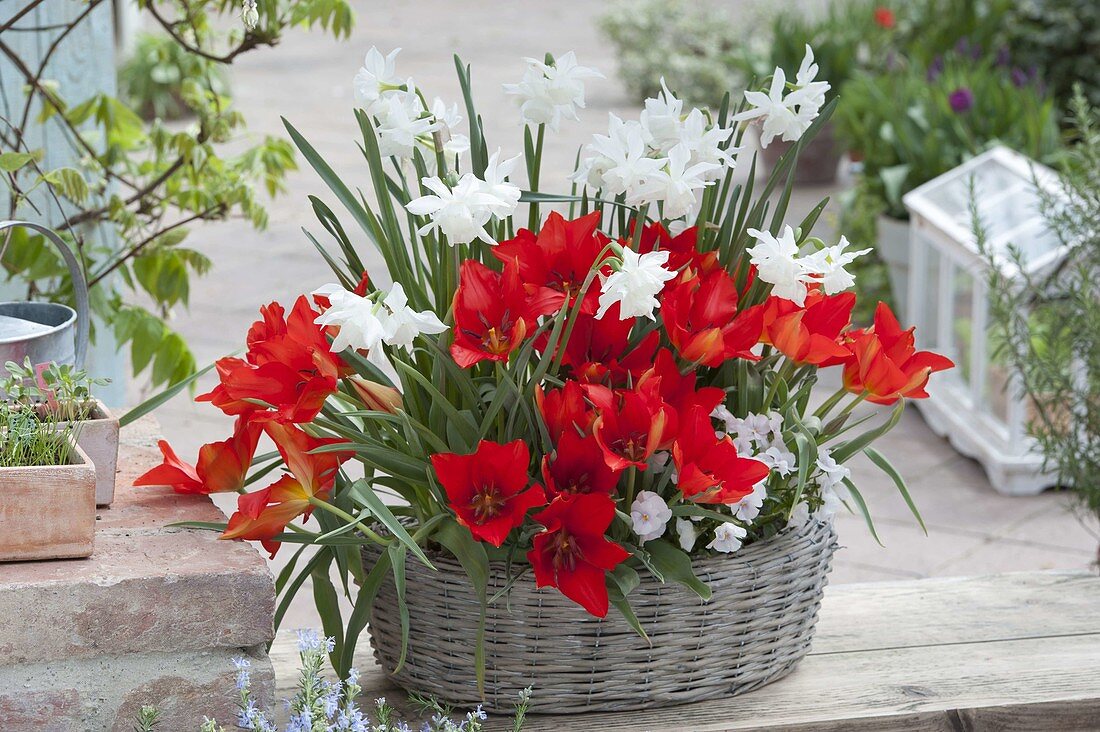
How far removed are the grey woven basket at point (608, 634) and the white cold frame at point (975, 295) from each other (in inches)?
88.8

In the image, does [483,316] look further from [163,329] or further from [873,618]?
[163,329]

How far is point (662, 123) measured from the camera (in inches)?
50.1

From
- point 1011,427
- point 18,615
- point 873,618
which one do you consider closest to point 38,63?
point 18,615

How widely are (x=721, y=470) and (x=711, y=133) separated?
320 millimetres

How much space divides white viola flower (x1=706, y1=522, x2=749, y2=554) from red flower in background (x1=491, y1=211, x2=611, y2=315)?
250mm

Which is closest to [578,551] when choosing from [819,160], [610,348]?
[610,348]

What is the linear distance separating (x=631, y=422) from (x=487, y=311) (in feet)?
0.53

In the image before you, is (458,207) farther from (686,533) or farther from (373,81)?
(686,533)

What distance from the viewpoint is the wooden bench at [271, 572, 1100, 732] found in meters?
1.32

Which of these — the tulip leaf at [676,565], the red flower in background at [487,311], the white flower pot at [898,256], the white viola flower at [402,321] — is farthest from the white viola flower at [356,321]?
the white flower pot at [898,256]

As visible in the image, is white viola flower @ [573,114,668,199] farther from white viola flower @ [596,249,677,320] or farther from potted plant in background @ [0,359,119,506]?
potted plant in background @ [0,359,119,506]

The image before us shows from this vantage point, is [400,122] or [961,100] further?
[961,100]

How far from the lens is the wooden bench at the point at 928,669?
1.32 meters

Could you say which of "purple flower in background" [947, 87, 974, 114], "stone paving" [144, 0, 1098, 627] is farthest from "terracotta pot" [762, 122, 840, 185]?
"purple flower in background" [947, 87, 974, 114]
